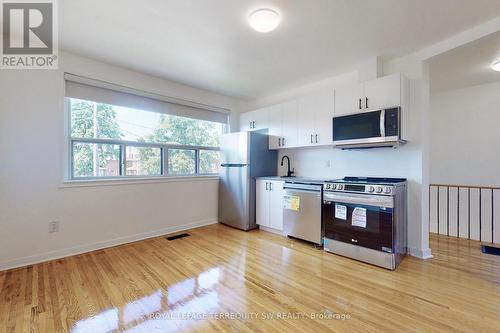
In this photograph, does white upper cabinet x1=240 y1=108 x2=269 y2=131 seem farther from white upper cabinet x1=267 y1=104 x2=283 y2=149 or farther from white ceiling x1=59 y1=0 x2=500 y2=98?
white ceiling x1=59 y1=0 x2=500 y2=98

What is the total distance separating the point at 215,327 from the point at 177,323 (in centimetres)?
28

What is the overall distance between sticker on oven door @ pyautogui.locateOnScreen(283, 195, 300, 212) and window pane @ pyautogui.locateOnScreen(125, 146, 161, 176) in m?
2.13

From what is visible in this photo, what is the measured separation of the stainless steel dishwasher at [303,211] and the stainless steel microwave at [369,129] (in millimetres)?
730

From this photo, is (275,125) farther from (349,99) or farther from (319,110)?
(349,99)

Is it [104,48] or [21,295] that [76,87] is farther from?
[21,295]

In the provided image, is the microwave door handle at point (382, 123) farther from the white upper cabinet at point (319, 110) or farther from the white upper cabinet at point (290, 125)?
the white upper cabinet at point (290, 125)

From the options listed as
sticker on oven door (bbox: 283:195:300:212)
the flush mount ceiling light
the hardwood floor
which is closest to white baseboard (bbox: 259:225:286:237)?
sticker on oven door (bbox: 283:195:300:212)

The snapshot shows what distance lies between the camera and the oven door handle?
2475mm

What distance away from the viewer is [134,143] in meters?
3.49

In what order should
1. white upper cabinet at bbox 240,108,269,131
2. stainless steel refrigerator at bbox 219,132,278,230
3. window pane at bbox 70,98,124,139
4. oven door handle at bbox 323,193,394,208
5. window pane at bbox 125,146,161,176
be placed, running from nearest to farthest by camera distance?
1. oven door handle at bbox 323,193,394,208
2. window pane at bbox 70,98,124,139
3. window pane at bbox 125,146,161,176
4. stainless steel refrigerator at bbox 219,132,278,230
5. white upper cabinet at bbox 240,108,269,131

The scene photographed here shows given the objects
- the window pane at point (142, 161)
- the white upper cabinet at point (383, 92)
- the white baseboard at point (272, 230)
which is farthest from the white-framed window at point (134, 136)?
the white upper cabinet at point (383, 92)

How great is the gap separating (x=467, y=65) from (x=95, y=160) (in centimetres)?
525

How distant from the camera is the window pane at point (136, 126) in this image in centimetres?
306

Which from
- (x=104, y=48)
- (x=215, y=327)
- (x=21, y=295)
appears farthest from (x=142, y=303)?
(x=104, y=48)
